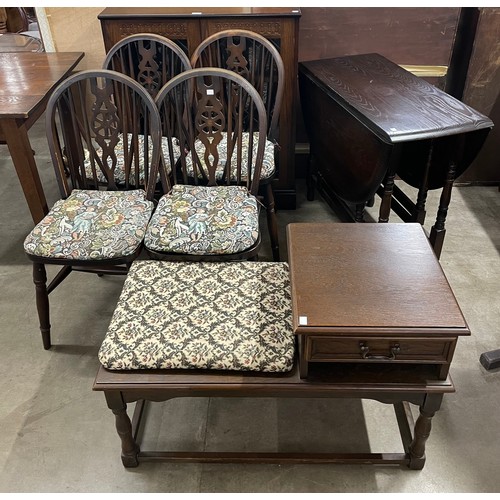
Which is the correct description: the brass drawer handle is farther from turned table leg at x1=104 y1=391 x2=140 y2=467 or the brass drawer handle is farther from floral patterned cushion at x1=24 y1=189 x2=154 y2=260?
floral patterned cushion at x1=24 y1=189 x2=154 y2=260

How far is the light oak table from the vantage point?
1968mm

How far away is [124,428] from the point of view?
55.7 inches

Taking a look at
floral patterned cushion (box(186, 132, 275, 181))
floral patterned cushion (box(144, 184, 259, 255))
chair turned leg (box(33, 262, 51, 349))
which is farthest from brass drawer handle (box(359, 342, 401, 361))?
chair turned leg (box(33, 262, 51, 349))

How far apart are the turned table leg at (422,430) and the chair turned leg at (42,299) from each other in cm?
130

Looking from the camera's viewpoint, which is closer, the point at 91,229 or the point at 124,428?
the point at 124,428

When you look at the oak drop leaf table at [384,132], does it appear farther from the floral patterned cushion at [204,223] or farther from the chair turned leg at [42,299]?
the chair turned leg at [42,299]

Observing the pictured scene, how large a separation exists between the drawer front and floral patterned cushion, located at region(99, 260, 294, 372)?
110 mm

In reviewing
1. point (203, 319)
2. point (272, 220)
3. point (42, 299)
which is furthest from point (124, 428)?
point (272, 220)

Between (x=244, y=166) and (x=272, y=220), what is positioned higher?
(x=244, y=166)

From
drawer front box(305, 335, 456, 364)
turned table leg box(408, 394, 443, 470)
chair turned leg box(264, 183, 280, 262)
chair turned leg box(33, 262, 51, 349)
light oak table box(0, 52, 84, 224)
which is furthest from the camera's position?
chair turned leg box(264, 183, 280, 262)

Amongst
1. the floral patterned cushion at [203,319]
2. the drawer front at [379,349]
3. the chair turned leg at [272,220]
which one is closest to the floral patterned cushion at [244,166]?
the chair turned leg at [272,220]

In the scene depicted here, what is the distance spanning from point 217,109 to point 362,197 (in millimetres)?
661

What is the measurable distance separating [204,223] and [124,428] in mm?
684

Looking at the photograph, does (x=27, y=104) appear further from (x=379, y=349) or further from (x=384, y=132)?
(x=379, y=349)
